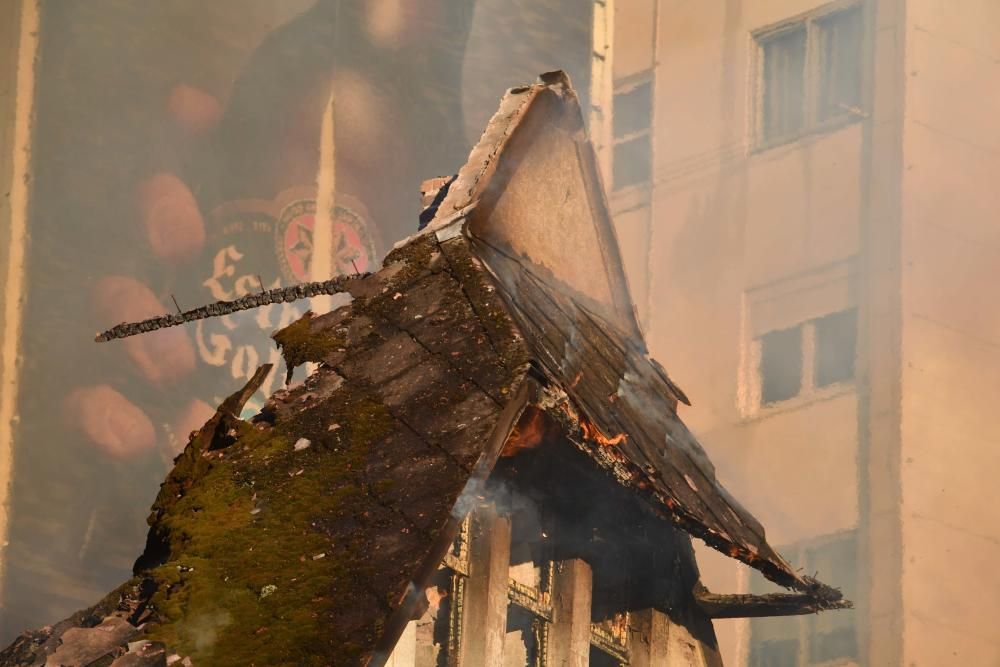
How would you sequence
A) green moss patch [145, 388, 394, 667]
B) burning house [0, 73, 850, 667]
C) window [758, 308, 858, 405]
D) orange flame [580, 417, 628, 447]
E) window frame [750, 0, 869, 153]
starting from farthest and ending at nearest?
window frame [750, 0, 869, 153] → window [758, 308, 858, 405] → orange flame [580, 417, 628, 447] → burning house [0, 73, 850, 667] → green moss patch [145, 388, 394, 667]

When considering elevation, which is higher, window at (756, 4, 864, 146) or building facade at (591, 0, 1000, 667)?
window at (756, 4, 864, 146)

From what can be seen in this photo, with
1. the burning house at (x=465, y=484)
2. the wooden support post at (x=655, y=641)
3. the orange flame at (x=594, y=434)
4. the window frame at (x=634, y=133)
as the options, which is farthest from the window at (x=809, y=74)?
the orange flame at (x=594, y=434)

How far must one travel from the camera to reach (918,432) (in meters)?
28.4

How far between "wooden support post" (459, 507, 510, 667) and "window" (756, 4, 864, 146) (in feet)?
80.2

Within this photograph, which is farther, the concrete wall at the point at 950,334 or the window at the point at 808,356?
the window at the point at 808,356

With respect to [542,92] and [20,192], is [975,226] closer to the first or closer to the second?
[20,192]

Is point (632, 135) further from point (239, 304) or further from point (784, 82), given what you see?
point (239, 304)

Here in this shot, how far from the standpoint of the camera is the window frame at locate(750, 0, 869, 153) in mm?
31375

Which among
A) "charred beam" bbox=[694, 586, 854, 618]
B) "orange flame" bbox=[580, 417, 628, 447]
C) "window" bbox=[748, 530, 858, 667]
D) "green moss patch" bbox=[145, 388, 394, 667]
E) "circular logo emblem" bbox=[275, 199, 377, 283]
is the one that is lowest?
"green moss patch" bbox=[145, 388, 394, 667]

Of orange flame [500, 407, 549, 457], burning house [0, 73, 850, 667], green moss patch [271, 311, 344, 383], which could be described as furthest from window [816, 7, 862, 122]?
green moss patch [271, 311, 344, 383]

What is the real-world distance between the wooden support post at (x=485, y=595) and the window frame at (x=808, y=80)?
24412 millimetres

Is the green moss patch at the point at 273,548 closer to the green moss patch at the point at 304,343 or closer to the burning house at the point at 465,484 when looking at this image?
the burning house at the point at 465,484

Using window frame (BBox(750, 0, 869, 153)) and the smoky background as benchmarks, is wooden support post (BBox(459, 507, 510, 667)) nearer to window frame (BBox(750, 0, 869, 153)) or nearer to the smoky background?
the smoky background

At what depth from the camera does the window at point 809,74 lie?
3155 cm
